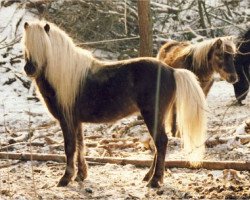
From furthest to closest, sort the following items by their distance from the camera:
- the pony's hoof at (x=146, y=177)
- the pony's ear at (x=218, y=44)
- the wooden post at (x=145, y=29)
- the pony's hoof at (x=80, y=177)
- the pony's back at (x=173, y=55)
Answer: the wooden post at (x=145, y=29), the pony's back at (x=173, y=55), the pony's ear at (x=218, y=44), the pony's hoof at (x=80, y=177), the pony's hoof at (x=146, y=177)

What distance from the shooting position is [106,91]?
4812 mm

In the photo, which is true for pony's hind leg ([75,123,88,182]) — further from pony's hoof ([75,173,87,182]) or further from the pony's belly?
the pony's belly

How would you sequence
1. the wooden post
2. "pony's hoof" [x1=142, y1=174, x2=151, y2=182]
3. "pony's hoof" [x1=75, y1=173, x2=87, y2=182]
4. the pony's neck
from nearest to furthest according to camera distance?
"pony's hoof" [x1=142, y1=174, x2=151, y2=182] < "pony's hoof" [x1=75, y1=173, x2=87, y2=182] < the pony's neck < the wooden post

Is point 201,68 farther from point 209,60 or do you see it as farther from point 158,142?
point 158,142

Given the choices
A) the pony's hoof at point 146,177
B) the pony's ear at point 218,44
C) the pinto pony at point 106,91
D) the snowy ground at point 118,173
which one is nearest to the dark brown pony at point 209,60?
the pony's ear at point 218,44

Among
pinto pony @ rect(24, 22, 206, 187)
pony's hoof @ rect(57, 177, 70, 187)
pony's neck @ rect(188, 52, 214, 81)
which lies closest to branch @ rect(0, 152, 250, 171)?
pinto pony @ rect(24, 22, 206, 187)

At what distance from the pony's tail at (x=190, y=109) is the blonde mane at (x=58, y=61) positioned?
3.26ft

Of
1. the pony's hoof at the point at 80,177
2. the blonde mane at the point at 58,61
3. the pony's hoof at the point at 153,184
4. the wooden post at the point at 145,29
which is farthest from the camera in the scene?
the wooden post at the point at 145,29

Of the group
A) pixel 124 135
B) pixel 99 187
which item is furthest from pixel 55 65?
pixel 124 135

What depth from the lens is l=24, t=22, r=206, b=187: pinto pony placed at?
4.65 meters

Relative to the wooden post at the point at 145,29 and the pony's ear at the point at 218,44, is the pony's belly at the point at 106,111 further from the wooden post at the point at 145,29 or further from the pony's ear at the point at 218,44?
the wooden post at the point at 145,29

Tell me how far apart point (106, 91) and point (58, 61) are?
58 centimetres

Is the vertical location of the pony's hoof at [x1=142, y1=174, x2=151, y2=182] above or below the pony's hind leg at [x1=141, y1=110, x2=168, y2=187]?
below

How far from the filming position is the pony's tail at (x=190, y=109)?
15.2 ft
